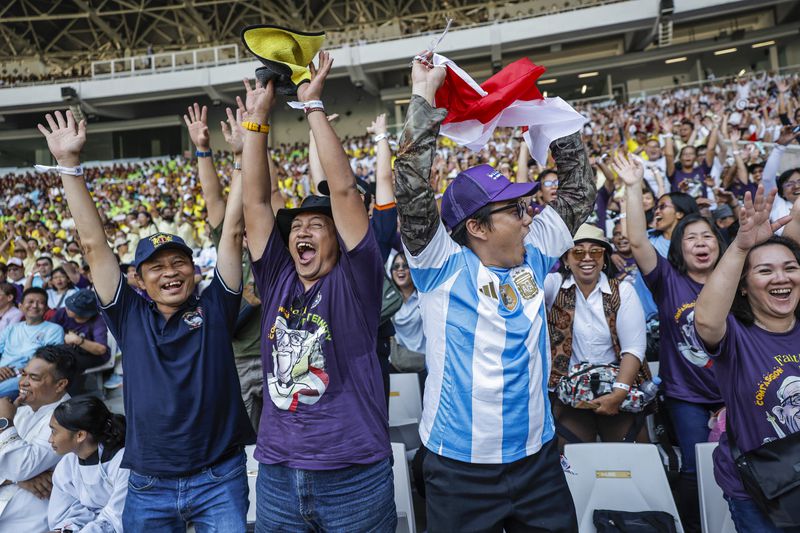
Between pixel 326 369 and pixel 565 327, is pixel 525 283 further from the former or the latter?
pixel 565 327

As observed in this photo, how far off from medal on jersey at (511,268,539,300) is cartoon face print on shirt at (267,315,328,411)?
2.16 ft

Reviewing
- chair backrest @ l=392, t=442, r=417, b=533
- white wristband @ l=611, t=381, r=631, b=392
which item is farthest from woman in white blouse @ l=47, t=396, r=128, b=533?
white wristband @ l=611, t=381, r=631, b=392

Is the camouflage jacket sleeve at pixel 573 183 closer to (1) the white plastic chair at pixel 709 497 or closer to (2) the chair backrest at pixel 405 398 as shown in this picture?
(1) the white plastic chair at pixel 709 497

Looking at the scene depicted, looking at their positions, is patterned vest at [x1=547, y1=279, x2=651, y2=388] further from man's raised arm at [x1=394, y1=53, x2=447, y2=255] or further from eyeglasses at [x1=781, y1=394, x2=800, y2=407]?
man's raised arm at [x1=394, y1=53, x2=447, y2=255]

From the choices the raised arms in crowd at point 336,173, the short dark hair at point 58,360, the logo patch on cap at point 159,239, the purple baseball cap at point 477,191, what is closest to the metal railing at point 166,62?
the short dark hair at point 58,360

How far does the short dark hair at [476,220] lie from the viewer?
5.92 ft

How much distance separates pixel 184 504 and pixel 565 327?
6.08 ft

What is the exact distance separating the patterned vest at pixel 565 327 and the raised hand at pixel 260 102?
5.51ft

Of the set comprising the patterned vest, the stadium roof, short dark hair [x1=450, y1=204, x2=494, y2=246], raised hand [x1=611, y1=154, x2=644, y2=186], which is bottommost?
the patterned vest

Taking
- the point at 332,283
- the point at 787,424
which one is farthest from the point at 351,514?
the point at 787,424

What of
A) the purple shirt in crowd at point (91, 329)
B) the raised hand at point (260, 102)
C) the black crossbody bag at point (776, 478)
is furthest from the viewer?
the purple shirt in crowd at point (91, 329)

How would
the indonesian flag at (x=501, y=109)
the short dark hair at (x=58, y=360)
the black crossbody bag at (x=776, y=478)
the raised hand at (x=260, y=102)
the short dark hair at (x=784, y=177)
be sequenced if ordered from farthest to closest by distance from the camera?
the short dark hair at (x=784, y=177)
the short dark hair at (x=58, y=360)
the indonesian flag at (x=501, y=109)
the raised hand at (x=260, y=102)
the black crossbody bag at (x=776, y=478)

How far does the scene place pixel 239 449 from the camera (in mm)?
2072

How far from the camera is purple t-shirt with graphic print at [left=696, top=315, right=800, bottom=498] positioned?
1.75 m
